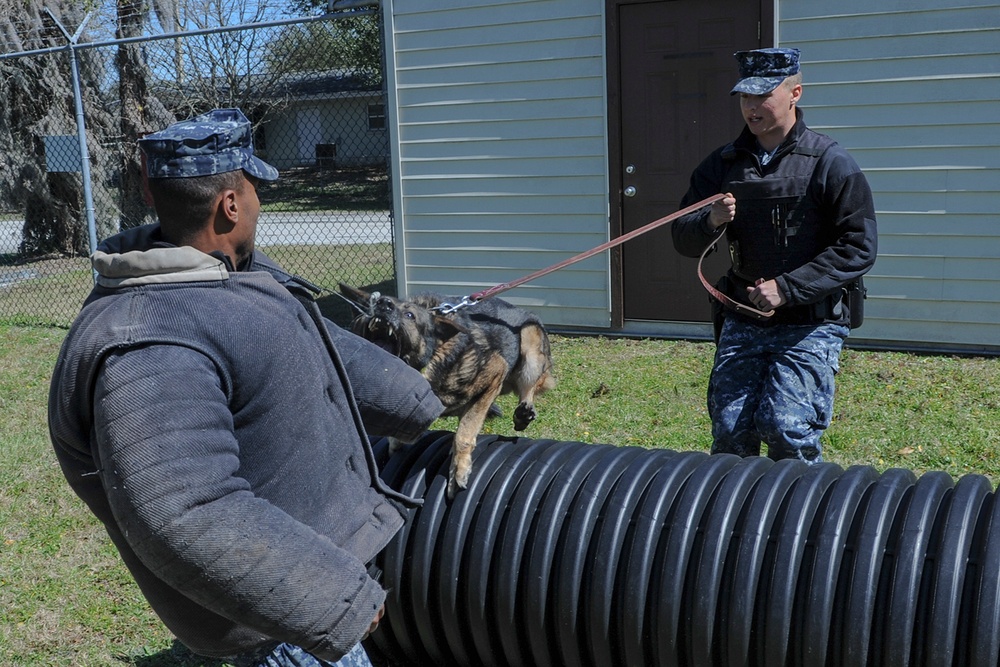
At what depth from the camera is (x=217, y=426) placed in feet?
5.82

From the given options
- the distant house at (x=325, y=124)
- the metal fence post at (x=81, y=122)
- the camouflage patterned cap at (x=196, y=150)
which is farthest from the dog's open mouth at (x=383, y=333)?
the distant house at (x=325, y=124)

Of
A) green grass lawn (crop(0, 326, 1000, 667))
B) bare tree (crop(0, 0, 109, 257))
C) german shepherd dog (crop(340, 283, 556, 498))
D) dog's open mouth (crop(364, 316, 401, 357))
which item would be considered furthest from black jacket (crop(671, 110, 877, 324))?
bare tree (crop(0, 0, 109, 257))

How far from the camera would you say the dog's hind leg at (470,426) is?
3.49 meters

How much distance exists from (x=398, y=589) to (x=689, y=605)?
1.06 m

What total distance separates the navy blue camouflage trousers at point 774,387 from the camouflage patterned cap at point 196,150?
2645mm

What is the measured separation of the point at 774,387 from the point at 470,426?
1.27 metres

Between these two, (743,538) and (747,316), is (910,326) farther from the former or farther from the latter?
(743,538)

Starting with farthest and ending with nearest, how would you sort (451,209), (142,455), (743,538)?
(451,209), (743,538), (142,455)

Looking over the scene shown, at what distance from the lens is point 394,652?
3643 millimetres

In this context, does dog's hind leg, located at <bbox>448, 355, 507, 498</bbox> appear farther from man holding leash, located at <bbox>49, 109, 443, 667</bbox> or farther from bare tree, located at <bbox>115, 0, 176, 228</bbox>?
bare tree, located at <bbox>115, 0, 176, 228</bbox>

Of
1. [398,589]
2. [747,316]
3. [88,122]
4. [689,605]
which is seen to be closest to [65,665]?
[398,589]

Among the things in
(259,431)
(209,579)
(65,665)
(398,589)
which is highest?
(259,431)

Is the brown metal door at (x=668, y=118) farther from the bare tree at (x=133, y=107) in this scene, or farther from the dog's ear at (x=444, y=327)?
the bare tree at (x=133, y=107)

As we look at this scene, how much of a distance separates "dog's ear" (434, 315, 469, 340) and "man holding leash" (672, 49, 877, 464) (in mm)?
1176
